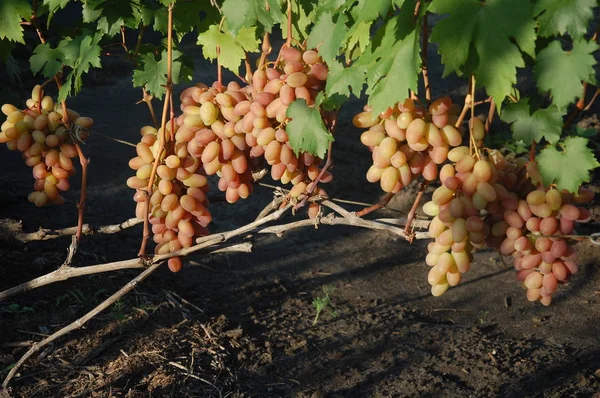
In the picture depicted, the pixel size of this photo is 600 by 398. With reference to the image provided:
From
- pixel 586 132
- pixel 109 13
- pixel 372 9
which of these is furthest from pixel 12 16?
pixel 586 132

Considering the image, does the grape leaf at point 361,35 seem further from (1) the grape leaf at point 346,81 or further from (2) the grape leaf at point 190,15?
(2) the grape leaf at point 190,15

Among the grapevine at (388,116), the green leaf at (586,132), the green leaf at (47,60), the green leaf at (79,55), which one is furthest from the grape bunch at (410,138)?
the green leaf at (586,132)

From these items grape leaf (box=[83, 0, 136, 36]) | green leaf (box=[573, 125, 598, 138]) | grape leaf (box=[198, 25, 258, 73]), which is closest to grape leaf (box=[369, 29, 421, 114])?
grape leaf (box=[198, 25, 258, 73])

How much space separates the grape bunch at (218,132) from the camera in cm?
144

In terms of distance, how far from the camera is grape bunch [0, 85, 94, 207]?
1827mm

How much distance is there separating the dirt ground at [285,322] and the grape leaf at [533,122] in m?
1.53

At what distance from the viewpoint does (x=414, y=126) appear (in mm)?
1202

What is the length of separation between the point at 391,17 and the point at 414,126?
0.62ft

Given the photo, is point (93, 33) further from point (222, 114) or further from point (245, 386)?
point (245, 386)

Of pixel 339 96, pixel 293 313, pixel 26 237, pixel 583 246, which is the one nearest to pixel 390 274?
pixel 293 313

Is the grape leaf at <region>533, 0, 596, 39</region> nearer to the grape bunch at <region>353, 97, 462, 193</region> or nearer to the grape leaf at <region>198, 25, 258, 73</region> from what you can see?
the grape bunch at <region>353, 97, 462, 193</region>

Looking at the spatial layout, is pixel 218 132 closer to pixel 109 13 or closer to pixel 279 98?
pixel 279 98

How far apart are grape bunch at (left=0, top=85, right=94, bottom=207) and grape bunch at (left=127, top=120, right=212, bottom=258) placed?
0.29 metres

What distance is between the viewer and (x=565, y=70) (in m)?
1.05
